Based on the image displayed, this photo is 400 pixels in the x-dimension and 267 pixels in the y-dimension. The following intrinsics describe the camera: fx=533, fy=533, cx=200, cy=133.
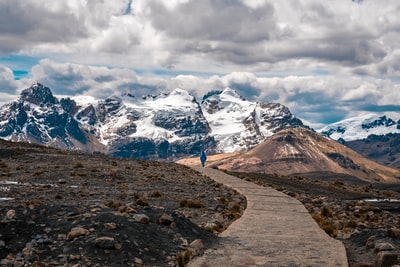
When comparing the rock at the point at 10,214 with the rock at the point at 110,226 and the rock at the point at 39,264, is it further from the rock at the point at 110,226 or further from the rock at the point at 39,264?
the rock at the point at 39,264

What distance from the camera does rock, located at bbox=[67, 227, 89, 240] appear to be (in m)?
18.7

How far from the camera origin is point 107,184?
40.2 meters

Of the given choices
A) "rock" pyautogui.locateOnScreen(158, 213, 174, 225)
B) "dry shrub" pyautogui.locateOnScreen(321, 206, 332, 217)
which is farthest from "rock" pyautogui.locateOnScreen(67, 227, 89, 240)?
"dry shrub" pyautogui.locateOnScreen(321, 206, 332, 217)

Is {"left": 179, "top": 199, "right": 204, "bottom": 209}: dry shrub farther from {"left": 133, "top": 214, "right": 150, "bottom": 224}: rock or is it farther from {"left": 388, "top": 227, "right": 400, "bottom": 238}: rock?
{"left": 388, "top": 227, "right": 400, "bottom": 238}: rock

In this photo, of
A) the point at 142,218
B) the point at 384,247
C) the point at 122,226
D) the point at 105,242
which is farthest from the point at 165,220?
the point at 384,247

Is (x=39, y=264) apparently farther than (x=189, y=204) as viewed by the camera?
No

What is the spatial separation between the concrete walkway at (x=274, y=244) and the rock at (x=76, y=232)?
12.9 ft

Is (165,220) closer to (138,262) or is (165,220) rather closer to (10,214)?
(138,262)

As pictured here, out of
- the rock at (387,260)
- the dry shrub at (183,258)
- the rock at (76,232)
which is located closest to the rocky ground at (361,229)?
the rock at (387,260)

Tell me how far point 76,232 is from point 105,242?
1288mm

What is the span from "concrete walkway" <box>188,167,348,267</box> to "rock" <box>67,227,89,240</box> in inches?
155

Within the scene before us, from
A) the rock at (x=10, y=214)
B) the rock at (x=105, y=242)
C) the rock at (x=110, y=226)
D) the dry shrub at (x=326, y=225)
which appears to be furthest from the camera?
the dry shrub at (x=326, y=225)

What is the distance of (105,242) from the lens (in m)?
18.2

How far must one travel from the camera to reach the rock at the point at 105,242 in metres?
18.1
